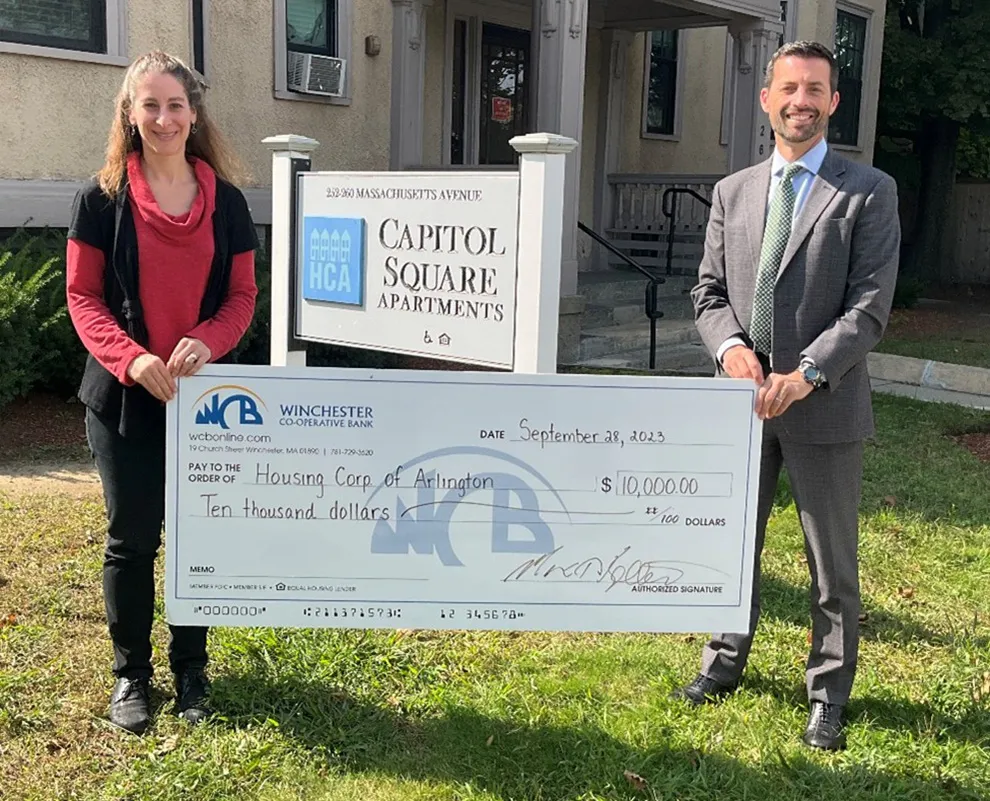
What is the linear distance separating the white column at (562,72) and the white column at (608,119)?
4.29 meters

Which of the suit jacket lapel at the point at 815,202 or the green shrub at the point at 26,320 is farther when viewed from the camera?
the green shrub at the point at 26,320

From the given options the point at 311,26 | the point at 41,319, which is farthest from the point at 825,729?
the point at 311,26

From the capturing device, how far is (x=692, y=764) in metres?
3.11

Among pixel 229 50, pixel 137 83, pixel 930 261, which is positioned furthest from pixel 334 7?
pixel 930 261

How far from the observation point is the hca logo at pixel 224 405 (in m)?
2.83

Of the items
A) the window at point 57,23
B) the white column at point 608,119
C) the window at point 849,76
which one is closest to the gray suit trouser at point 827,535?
the window at point 57,23

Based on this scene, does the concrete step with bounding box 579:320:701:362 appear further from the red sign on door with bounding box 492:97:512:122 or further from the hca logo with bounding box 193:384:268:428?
the hca logo with bounding box 193:384:268:428

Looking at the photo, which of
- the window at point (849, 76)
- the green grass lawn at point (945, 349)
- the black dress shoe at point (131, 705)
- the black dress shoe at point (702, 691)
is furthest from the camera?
the window at point (849, 76)

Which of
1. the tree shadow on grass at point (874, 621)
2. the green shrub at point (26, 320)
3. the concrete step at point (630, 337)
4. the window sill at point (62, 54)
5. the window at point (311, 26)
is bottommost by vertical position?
the tree shadow on grass at point (874, 621)

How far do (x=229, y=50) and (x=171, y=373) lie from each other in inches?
252

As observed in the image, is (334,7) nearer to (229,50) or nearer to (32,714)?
(229,50)

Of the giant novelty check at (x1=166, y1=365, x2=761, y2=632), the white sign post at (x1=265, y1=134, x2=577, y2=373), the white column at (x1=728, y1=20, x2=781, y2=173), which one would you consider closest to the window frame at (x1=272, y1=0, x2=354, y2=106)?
the white sign post at (x1=265, y1=134, x2=577, y2=373)

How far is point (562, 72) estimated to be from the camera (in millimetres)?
8875

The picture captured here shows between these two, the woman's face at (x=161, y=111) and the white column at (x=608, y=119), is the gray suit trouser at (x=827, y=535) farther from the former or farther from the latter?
the white column at (x=608, y=119)
